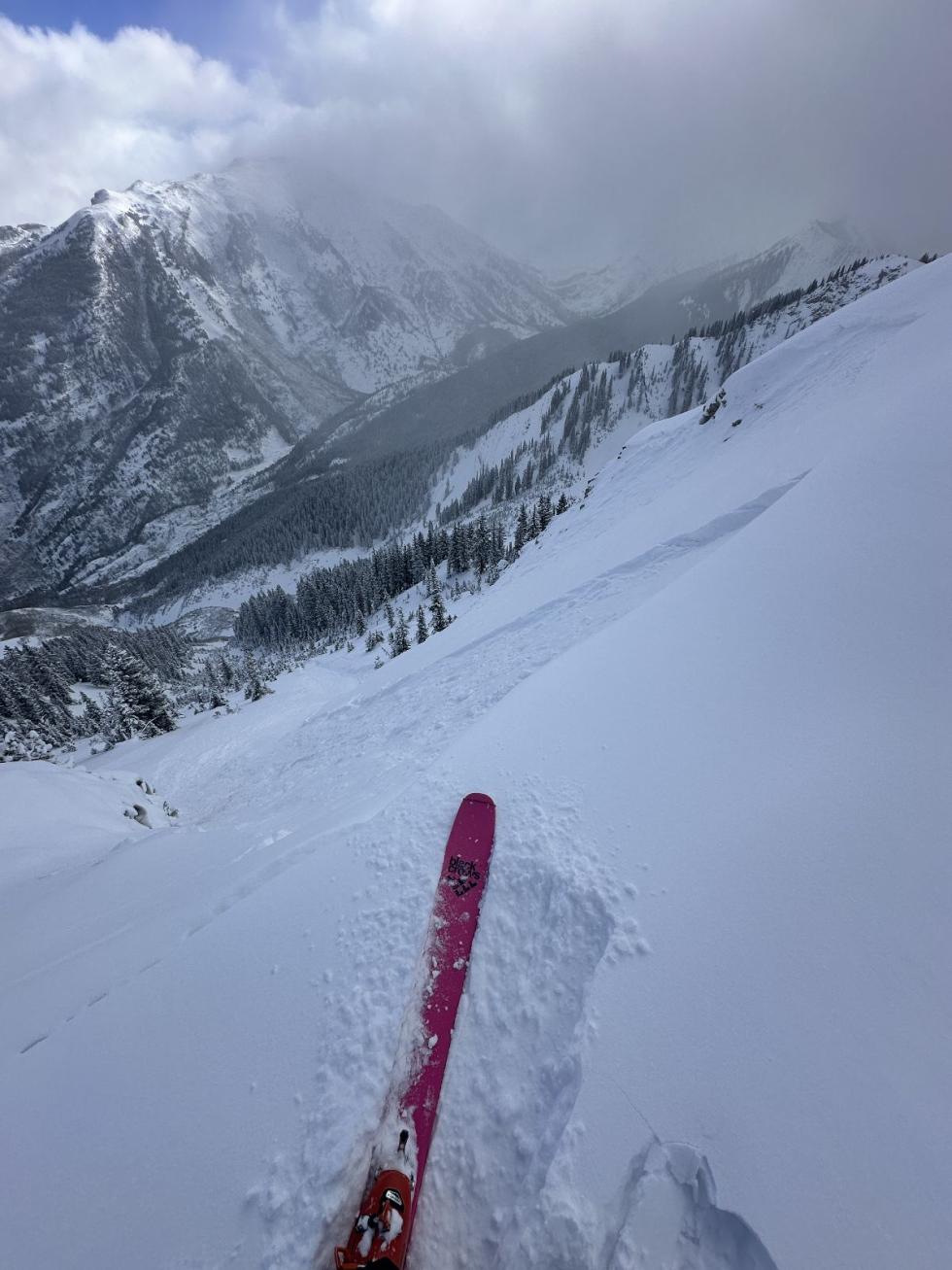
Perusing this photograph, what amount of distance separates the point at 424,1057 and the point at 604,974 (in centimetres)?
215

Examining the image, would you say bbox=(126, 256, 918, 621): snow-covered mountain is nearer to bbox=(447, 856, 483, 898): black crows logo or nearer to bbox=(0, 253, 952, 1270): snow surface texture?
bbox=(0, 253, 952, 1270): snow surface texture

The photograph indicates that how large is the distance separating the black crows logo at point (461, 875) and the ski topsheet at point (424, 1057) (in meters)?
0.01

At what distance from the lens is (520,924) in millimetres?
5777

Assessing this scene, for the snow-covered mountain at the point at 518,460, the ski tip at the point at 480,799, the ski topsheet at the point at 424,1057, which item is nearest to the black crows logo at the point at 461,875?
the ski topsheet at the point at 424,1057

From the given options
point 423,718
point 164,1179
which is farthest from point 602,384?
point 164,1179

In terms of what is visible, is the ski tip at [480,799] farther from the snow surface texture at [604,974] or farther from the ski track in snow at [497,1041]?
the ski track in snow at [497,1041]

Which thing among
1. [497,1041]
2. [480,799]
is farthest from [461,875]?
[497,1041]

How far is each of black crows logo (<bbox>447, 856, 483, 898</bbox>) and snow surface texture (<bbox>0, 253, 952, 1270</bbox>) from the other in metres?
0.33

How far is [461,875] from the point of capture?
6340 mm

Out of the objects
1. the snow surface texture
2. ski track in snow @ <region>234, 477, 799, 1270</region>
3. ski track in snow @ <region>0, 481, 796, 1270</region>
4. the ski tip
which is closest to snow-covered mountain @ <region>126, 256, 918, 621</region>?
the snow surface texture

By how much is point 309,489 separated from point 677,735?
16025 centimetres

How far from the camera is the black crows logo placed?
623cm

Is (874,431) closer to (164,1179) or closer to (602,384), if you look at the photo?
(164,1179)

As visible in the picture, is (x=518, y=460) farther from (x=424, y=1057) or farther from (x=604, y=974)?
(x=424, y=1057)
